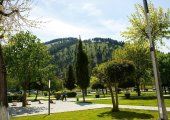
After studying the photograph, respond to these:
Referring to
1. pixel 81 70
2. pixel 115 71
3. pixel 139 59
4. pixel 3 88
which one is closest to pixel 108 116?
pixel 115 71

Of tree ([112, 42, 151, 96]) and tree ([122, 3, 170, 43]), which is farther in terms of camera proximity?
Result: tree ([112, 42, 151, 96])

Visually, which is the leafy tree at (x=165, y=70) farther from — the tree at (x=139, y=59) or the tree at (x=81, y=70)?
the tree at (x=81, y=70)

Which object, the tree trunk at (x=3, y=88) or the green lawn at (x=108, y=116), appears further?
the green lawn at (x=108, y=116)

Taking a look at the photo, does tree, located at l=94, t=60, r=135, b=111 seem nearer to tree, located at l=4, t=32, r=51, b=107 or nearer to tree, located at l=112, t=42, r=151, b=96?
tree, located at l=4, t=32, r=51, b=107

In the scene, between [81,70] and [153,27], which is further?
[81,70]

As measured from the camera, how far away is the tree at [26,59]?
123 feet

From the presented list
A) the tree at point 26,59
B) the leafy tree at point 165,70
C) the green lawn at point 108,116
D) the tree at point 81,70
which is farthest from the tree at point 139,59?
the green lawn at point 108,116

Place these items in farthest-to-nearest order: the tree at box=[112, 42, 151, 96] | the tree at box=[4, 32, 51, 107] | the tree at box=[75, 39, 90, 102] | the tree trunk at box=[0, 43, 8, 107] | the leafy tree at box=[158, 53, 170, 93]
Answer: the leafy tree at box=[158, 53, 170, 93] < the tree at box=[112, 42, 151, 96] < the tree at box=[75, 39, 90, 102] < the tree at box=[4, 32, 51, 107] < the tree trunk at box=[0, 43, 8, 107]

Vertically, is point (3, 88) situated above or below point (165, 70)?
below

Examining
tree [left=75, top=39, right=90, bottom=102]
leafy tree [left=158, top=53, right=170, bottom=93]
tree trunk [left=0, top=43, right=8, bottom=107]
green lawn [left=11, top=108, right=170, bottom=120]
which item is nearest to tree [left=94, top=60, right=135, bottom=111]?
green lawn [left=11, top=108, right=170, bottom=120]

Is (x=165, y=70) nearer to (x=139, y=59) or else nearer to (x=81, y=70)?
(x=139, y=59)

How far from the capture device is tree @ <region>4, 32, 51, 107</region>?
3734 cm

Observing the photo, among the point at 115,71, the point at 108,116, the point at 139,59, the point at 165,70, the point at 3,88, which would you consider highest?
the point at 139,59

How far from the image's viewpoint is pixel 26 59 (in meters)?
38.0
